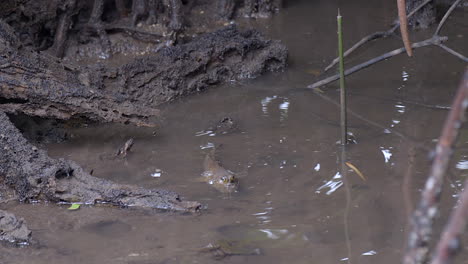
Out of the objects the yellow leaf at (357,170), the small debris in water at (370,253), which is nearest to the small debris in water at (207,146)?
the yellow leaf at (357,170)

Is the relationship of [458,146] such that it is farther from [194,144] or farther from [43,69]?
[43,69]

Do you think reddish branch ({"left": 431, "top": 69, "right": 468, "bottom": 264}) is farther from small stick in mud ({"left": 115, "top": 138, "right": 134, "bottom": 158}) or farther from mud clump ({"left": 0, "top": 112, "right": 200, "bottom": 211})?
small stick in mud ({"left": 115, "top": 138, "right": 134, "bottom": 158})

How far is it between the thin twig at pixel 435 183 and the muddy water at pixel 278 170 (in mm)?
1889

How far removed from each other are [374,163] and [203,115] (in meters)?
1.49

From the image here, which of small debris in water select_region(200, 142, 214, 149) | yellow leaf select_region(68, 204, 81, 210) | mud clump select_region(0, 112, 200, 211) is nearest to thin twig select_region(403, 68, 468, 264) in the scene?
mud clump select_region(0, 112, 200, 211)

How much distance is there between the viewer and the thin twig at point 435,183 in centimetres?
95

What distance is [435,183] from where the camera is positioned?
996mm

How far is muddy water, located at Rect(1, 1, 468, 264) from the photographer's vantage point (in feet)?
10.0

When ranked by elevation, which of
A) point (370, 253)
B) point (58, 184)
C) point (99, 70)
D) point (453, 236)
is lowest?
point (370, 253)

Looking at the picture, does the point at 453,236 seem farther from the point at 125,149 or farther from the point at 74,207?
the point at 125,149

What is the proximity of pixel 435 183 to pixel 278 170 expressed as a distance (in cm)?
284

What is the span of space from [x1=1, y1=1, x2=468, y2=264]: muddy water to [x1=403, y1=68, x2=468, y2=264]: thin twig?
6.20 ft

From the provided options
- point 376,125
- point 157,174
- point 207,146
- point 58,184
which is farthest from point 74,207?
point 376,125

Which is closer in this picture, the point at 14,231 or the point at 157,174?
the point at 14,231
